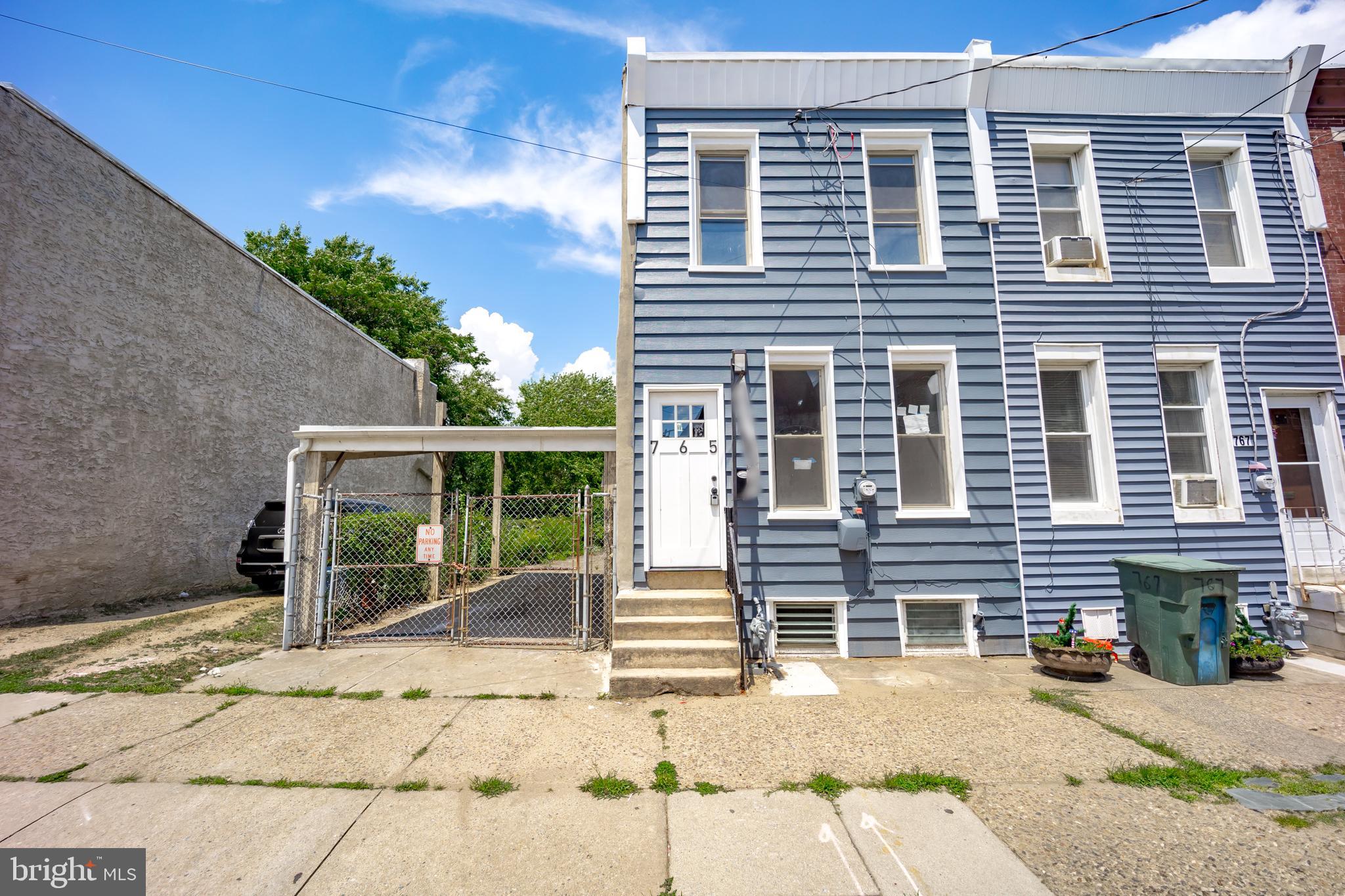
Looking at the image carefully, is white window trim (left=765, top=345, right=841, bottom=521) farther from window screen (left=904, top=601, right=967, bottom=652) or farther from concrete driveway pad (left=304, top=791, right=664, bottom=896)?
concrete driveway pad (left=304, top=791, right=664, bottom=896)

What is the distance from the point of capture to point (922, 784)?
3471 millimetres

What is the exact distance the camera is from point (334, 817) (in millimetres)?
3154

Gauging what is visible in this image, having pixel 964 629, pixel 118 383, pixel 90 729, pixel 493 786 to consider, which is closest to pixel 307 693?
pixel 90 729

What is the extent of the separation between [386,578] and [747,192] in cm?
782

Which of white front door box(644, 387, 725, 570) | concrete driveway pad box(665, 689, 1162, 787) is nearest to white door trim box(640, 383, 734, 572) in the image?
white front door box(644, 387, 725, 570)

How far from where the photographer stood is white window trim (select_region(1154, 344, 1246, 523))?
21.6 ft

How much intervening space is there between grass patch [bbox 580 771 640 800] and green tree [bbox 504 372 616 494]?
17.8 m

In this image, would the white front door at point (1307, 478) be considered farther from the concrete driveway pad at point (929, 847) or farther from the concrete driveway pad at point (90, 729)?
the concrete driveway pad at point (90, 729)

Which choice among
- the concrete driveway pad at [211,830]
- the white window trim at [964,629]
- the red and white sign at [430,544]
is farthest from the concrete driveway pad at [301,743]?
the white window trim at [964,629]

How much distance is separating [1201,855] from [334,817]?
4.54 m

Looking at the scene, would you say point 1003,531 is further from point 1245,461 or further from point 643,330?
point 643,330

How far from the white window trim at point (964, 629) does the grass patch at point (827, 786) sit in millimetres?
3014

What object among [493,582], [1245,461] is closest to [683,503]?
[1245,461]

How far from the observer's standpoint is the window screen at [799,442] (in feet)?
21.3
